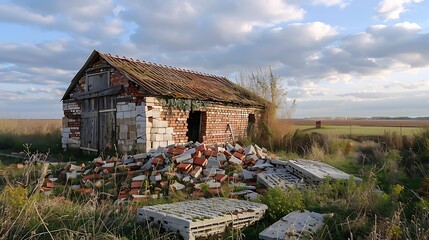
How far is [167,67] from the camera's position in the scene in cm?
1672

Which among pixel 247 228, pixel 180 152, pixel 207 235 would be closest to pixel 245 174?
pixel 180 152

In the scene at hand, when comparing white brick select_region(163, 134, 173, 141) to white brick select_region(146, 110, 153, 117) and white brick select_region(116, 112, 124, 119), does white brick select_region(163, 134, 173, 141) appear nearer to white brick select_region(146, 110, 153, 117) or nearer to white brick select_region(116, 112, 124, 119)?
white brick select_region(146, 110, 153, 117)

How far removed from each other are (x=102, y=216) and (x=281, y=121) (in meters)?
13.6

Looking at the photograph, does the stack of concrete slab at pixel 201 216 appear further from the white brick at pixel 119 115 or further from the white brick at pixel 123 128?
the white brick at pixel 119 115

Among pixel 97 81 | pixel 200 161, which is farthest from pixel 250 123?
pixel 200 161

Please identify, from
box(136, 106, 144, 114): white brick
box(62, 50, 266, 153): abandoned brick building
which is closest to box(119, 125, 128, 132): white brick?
box(62, 50, 266, 153): abandoned brick building

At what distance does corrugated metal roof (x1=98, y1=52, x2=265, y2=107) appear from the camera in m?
12.3

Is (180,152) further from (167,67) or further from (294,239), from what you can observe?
(167,67)

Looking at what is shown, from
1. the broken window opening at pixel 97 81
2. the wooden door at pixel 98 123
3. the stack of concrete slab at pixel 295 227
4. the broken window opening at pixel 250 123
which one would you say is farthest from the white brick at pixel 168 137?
the stack of concrete slab at pixel 295 227

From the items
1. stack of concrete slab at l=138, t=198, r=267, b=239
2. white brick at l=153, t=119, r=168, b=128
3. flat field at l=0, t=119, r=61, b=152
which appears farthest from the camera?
flat field at l=0, t=119, r=61, b=152

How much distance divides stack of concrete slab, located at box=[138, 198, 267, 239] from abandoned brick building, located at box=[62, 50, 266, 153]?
7.10m

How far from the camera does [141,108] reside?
39.1 ft

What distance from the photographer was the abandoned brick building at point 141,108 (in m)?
12.1

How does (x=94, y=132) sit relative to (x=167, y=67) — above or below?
below
